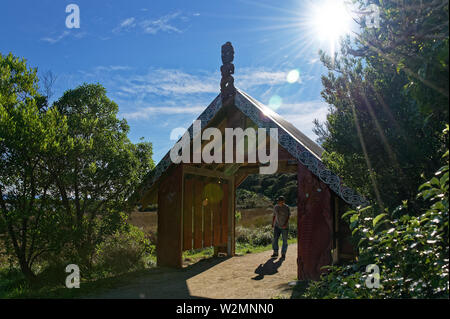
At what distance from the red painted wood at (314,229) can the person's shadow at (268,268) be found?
1373 millimetres

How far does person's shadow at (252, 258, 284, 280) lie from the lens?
9444mm

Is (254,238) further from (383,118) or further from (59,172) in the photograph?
(383,118)

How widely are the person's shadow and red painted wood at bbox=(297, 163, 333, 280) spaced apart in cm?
137

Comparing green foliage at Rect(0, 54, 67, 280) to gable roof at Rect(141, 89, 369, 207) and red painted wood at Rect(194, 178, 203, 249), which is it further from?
red painted wood at Rect(194, 178, 203, 249)

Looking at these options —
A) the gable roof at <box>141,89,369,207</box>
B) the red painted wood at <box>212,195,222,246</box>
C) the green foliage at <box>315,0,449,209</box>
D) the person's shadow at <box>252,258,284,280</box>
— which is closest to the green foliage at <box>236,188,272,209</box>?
the red painted wood at <box>212,195,222,246</box>

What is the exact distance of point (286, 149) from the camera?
8.36 m

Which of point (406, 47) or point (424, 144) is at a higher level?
point (406, 47)

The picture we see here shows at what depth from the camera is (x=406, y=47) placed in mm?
5723

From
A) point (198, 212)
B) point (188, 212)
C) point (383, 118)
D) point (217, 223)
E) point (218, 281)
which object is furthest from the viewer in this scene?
point (217, 223)

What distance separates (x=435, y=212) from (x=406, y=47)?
2937mm

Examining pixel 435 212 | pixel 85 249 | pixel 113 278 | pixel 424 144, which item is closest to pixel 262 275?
pixel 113 278

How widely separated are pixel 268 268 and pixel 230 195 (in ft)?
12.3

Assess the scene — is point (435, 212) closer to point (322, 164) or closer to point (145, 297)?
point (322, 164)

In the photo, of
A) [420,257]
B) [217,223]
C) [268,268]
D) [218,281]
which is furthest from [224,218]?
[420,257]
